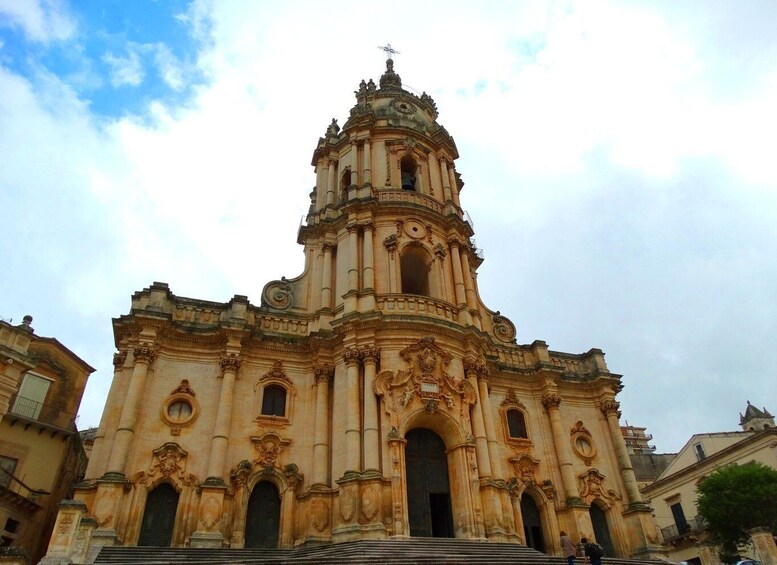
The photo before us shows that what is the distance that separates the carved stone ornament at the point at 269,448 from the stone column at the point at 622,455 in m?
15.5

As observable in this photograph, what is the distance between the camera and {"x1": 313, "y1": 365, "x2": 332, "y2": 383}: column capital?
2367cm

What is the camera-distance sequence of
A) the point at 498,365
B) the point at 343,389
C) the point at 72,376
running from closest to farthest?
the point at 343,389
the point at 498,365
the point at 72,376

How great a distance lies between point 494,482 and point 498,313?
426 inches

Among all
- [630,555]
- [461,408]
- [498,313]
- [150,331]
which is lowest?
[630,555]

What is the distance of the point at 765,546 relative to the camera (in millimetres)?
20906

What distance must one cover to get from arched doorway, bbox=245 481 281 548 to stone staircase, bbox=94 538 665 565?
1.47 metres

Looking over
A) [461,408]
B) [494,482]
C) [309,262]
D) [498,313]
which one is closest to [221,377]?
[309,262]

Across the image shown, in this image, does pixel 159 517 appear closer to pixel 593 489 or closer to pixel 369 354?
pixel 369 354

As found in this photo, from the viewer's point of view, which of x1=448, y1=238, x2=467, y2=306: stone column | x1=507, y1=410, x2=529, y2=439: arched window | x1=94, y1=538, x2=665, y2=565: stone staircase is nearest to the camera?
x1=94, y1=538, x2=665, y2=565: stone staircase

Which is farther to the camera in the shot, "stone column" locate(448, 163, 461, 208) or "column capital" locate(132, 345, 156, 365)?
"stone column" locate(448, 163, 461, 208)

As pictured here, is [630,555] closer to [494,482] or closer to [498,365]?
[494,482]

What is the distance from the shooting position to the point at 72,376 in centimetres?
2948

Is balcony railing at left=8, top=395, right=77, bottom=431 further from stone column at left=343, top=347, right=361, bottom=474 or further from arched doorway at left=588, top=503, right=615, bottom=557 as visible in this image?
arched doorway at left=588, top=503, right=615, bottom=557

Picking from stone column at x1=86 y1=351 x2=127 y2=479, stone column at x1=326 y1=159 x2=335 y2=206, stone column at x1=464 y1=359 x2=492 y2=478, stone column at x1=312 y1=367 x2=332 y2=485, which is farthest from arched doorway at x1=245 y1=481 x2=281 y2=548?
stone column at x1=326 y1=159 x2=335 y2=206
